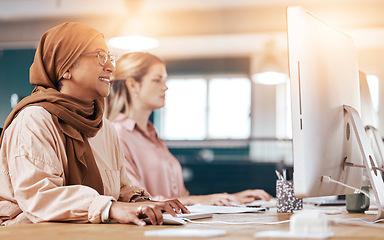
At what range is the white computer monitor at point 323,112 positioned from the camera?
1226mm

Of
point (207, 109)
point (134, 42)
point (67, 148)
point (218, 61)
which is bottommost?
point (67, 148)

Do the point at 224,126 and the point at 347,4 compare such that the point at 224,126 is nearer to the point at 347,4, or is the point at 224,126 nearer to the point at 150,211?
the point at 347,4

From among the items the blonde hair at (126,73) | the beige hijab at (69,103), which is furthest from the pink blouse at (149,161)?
the beige hijab at (69,103)

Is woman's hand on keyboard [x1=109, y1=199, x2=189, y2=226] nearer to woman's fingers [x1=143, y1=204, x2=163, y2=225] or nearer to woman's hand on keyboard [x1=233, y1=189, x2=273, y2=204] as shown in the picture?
woman's fingers [x1=143, y1=204, x2=163, y2=225]

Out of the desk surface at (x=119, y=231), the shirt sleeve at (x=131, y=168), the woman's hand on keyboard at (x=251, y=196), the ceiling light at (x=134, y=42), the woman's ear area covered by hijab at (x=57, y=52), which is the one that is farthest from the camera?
the ceiling light at (x=134, y=42)

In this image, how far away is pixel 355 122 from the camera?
1432 mm

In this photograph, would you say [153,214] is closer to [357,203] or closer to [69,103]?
[69,103]

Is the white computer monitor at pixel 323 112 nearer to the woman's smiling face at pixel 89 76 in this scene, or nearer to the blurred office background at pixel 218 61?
the woman's smiling face at pixel 89 76

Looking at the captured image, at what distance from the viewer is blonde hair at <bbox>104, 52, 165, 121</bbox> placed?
3174 mm

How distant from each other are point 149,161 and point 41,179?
1.51m

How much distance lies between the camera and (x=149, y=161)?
2.96 metres

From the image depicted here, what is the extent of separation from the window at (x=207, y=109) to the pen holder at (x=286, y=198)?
23.8ft

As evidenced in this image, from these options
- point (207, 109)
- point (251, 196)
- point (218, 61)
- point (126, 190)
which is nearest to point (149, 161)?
point (251, 196)

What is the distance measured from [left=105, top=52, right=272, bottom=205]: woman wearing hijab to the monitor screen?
1.48m
